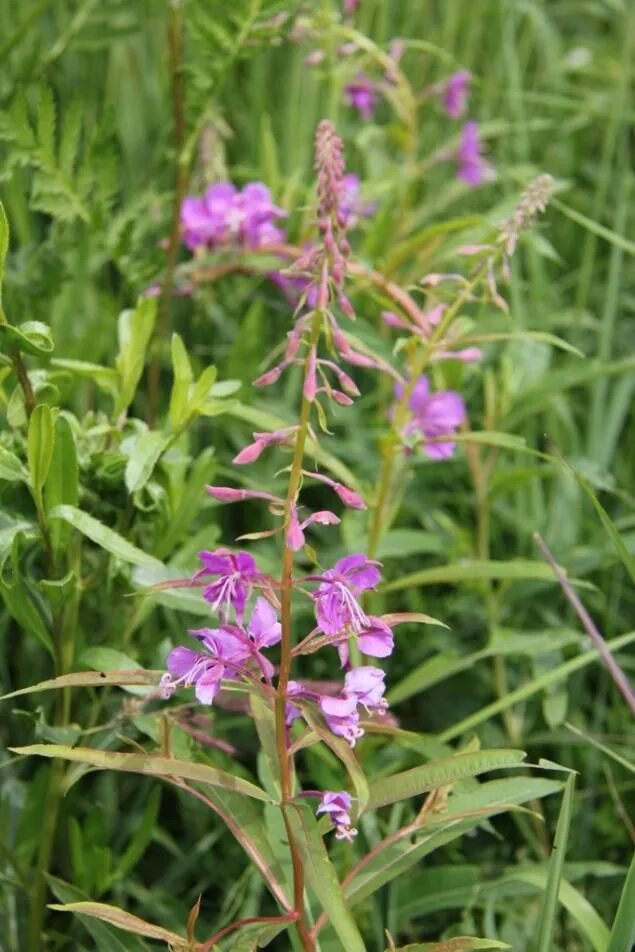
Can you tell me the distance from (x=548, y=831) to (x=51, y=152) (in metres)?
1.07

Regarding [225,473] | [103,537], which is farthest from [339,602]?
[225,473]

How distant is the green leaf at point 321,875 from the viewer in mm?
926

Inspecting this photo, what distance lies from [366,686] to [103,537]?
0.90ft

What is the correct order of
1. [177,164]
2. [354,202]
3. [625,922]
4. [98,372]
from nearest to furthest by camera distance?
1. [625,922]
2. [98,372]
3. [177,164]
4. [354,202]

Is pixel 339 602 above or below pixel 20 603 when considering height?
above

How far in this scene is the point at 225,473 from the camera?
1.50 m

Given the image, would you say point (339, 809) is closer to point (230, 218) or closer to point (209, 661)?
point (209, 661)

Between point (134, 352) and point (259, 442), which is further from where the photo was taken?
point (134, 352)

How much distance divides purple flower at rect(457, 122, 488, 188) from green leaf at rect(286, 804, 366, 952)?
4.53 ft

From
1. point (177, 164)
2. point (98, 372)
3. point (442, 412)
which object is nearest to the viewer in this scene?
point (98, 372)

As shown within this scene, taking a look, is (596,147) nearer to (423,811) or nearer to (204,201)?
(204,201)

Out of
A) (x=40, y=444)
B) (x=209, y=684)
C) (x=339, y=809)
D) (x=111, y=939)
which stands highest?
(x=40, y=444)

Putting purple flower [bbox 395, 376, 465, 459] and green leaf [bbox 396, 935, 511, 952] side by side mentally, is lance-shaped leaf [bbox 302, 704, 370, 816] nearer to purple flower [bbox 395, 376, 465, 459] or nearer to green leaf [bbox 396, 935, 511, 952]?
green leaf [bbox 396, 935, 511, 952]

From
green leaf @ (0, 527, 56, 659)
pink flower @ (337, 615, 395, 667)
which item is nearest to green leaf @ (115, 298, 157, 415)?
green leaf @ (0, 527, 56, 659)
